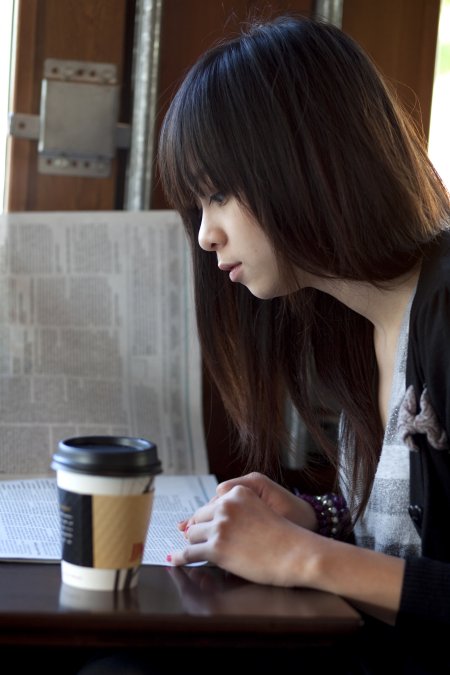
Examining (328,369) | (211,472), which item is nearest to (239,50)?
(328,369)

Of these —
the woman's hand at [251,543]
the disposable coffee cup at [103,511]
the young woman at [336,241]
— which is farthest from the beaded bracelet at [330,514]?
the disposable coffee cup at [103,511]

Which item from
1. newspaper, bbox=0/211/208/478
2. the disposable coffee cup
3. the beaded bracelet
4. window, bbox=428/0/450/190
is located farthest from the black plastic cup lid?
window, bbox=428/0/450/190

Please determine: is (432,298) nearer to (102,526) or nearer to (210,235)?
(210,235)

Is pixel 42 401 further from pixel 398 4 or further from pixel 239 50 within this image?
pixel 398 4

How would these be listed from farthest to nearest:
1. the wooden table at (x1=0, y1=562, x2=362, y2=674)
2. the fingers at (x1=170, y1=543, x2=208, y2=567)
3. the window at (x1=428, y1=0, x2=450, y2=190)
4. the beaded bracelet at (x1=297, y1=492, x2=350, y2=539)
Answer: the window at (x1=428, y1=0, x2=450, y2=190) → the beaded bracelet at (x1=297, y1=492, x2=350, y2=539) → the fingers at (x1=170, y1=543, x2=208, y2=567) → the wooden table at (x1=0, y1=562, x2=362, y2=674)

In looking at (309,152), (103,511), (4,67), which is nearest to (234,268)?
(309,152)

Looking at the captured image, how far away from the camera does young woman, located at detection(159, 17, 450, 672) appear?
0.73 m

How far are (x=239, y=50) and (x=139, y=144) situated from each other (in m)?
0.42

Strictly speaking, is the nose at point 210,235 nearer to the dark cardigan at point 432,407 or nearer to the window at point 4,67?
the dark cardigan at point 432,407

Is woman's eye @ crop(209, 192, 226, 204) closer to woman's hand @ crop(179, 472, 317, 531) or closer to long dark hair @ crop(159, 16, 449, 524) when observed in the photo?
long dark hair @ crop(159, 16, 449, 524)

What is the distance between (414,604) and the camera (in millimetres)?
691

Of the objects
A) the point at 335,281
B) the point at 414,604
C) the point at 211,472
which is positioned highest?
the point at 335,281

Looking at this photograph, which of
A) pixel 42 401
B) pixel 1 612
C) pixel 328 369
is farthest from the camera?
pixel 42 401

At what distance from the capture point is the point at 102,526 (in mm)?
637
